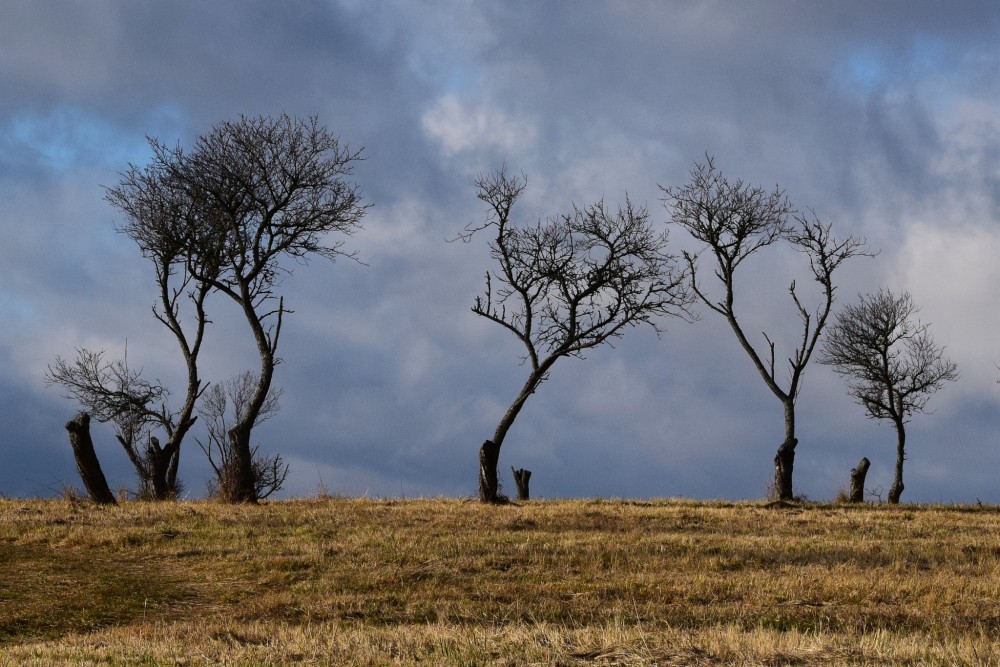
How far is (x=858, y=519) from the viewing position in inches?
921

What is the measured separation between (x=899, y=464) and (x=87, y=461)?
101 feet

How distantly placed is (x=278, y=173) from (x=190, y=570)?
15.7 meters

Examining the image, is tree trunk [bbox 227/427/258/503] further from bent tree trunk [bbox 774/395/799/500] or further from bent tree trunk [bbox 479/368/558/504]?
bent tree trunk [bbox 774/395/799/500]

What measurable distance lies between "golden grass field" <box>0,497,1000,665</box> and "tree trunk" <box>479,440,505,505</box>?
190 inches

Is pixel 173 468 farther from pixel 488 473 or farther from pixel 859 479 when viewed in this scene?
pixel 859 479

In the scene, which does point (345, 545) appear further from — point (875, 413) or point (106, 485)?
point (875, 413)

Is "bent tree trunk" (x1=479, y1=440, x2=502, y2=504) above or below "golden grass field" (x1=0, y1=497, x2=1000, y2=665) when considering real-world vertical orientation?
above

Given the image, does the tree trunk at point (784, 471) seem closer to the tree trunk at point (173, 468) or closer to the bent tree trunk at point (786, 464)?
the bent tree trunk at point (786, 464)

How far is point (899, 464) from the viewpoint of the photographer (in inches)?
1561

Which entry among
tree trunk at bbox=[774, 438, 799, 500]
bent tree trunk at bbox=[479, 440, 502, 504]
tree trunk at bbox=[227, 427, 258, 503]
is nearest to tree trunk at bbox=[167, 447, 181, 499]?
tree trunk at bbox=[227, 427, 258, 503]

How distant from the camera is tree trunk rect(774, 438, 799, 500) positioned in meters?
30.3

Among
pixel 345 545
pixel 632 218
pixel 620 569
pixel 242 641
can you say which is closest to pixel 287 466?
pixel 632 218

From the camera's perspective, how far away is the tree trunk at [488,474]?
27812 mm

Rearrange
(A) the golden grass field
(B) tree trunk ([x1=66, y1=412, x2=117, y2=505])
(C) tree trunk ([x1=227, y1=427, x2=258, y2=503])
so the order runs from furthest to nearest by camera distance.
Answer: (C) tree trunk ([x1=227, y1=427, x2=258, y2=503])
(B) tree trunk ([x1=66, y1=412, x2=117, y2=505])
(A) the golden grass field
